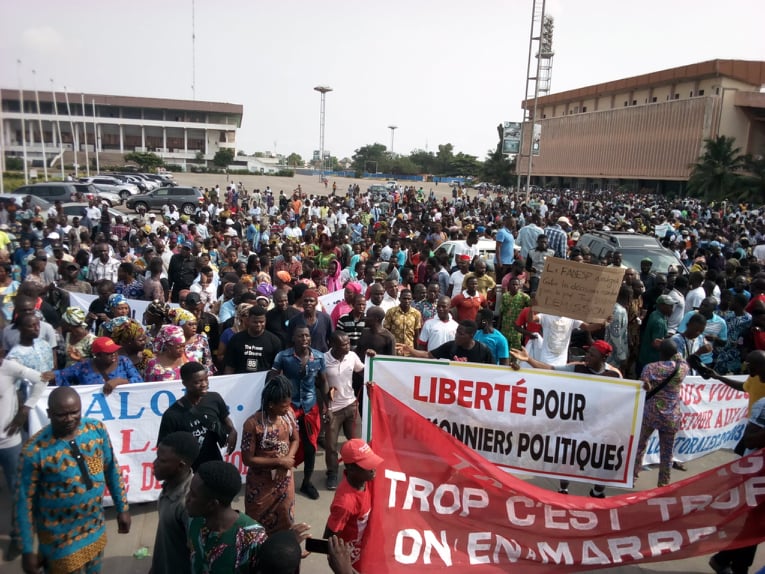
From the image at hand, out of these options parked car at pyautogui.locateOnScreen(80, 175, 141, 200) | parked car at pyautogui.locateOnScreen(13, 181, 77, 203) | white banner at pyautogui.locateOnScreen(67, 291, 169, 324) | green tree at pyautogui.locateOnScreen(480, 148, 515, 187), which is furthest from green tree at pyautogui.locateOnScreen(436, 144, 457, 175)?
white banner at pyautogui.locateOnScreen(67, 291, 169, 324)

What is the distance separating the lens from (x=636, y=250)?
1287 centimetres

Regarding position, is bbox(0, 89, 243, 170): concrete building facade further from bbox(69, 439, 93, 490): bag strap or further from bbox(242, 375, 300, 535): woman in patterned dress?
bbox(69, 439, 93, 490): bag strap

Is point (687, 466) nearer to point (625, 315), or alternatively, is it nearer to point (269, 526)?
point (625, 315)

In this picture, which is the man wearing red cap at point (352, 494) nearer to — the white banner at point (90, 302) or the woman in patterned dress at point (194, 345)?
the woman in patterned dress at point (194, 345)

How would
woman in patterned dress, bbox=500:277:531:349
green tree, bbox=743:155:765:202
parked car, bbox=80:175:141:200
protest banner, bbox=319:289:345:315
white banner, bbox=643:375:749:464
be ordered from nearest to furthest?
1. white banner, bbox=643:375:749:464
2. woman in patterned dress, bbox=500:277:531:349
3. protest banner, bbox=319:289:345:315
4. parked car, bbox=80:175:141:200
5. green tree, bbox=743:155:765:202

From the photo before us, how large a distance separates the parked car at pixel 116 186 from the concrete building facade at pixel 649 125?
2581 centimetres

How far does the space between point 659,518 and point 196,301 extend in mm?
5026

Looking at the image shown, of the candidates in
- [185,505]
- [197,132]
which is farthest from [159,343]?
[197,132]

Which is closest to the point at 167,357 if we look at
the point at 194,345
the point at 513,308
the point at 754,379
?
the point at 194,345

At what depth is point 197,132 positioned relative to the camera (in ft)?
286

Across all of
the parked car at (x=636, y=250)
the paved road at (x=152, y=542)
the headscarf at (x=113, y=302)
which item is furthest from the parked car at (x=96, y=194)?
the paved road at (x=152, y=542)

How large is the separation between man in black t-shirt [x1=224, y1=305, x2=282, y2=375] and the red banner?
2.01 meters

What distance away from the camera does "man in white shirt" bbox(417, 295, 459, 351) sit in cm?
682

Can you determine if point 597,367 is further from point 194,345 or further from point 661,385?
point 194,345
